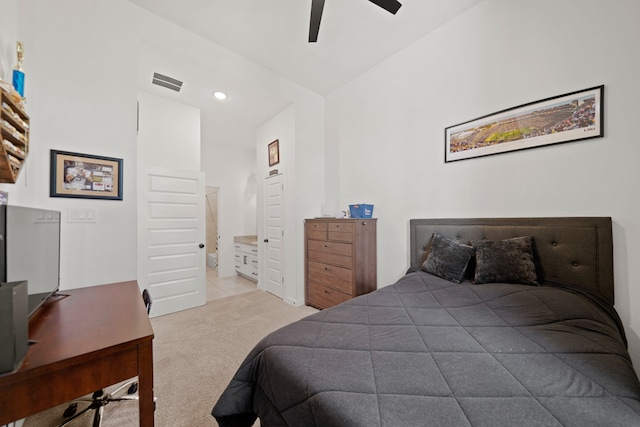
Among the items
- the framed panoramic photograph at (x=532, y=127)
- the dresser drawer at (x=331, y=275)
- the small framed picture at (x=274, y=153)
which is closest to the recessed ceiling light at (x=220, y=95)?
the small framed picture at (x=274, y=153)

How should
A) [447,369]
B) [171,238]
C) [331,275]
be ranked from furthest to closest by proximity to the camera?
[171,238]
[331,275]
[447,369]

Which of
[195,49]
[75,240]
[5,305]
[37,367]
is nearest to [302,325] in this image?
[37,367]

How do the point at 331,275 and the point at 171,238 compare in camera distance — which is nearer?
the point at 331,275

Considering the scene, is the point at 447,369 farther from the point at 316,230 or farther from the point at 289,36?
the point at 289,36

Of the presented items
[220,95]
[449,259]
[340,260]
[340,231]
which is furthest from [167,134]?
[449,259]

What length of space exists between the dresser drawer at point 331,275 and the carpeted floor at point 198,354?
48cm

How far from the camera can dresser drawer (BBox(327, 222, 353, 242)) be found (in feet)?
9.48

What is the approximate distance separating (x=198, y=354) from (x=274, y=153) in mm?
2981

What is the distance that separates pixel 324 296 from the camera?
10.5 ft

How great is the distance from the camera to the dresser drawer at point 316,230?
3.25 meters

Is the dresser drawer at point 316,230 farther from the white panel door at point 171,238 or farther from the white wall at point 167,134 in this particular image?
the white wall at point 167,134

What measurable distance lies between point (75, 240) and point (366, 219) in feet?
9.33

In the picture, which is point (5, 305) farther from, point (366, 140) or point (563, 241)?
point (366, 140)

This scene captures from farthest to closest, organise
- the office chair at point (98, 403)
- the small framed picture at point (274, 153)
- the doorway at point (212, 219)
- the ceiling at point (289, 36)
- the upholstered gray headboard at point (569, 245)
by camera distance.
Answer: the doorway at point (212, 219) → the small framed picture at point (274, 153) → the ceiling at point (289, 36) → the upholstered gray headboard at point (569, 245) → the office chair at point (98, 403)
